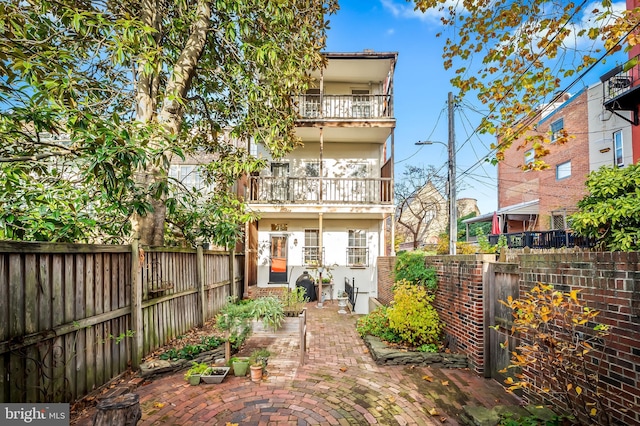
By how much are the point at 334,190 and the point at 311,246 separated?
2734mm

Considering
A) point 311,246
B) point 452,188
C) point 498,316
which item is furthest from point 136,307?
point 452,188

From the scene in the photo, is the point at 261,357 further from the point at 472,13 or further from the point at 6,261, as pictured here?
the point at 472,13

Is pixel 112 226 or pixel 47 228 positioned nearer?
pixel 47 228

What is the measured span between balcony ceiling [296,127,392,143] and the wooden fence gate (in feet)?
27.3

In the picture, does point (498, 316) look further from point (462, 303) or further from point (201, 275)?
point (201, 275)

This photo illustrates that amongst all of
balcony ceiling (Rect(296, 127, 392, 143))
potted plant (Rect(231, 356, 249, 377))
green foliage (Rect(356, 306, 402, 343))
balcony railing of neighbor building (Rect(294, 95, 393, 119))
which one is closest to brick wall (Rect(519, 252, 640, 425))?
green foliage (Rect(356, 306, 402, 343))

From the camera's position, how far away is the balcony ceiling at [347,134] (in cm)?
1187

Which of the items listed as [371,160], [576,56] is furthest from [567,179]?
[576,56]

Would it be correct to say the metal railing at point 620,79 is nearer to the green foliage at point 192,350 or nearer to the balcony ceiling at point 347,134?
the balcony ceiling at point 347,134

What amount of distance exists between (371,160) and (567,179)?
1450 centimetres

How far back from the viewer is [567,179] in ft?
61.3

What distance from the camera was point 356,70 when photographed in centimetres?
1245

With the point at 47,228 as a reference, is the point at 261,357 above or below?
below

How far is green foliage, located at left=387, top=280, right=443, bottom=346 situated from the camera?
18.2 feet
